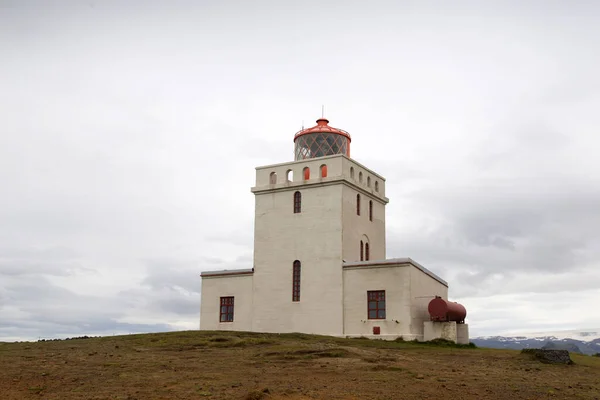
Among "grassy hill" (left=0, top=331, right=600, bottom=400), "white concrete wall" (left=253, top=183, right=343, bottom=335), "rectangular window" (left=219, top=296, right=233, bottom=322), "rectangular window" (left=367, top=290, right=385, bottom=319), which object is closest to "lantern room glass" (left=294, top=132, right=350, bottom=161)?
"white concrete wall" (left=253, top=183, right=343, bottom=335)

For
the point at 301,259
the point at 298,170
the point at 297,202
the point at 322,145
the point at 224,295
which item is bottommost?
the point at 224,295

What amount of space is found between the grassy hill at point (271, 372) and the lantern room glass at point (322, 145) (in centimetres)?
1336

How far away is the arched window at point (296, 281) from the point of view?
37.8m

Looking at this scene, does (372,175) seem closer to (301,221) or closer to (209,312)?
(301,221)

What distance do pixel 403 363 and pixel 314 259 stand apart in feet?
46.7

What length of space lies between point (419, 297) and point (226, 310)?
38.9 feet

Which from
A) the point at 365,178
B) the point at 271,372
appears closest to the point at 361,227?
the point at 365,178

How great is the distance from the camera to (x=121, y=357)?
79.8ft

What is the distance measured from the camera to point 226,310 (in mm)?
40156

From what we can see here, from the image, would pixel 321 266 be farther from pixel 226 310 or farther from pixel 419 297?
pixel 226 310

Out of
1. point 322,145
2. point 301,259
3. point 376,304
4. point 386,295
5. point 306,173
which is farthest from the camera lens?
point 322,145

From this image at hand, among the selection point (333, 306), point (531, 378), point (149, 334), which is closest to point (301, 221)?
point (333, 306)

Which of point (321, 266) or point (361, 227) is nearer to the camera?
point (321, 266)

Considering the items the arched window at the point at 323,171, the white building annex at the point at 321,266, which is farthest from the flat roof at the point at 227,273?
the arched window at the point at 323,171
